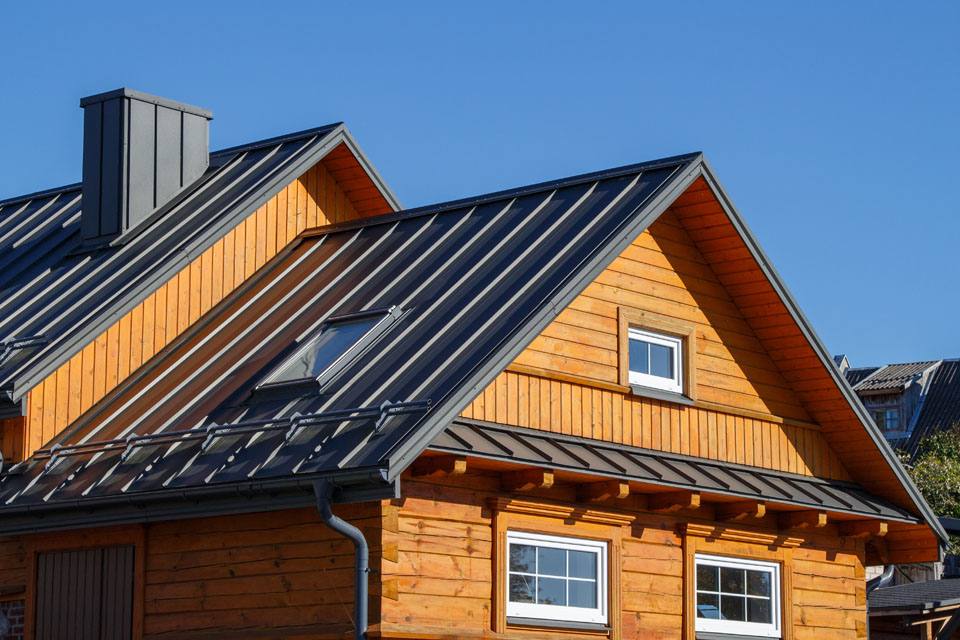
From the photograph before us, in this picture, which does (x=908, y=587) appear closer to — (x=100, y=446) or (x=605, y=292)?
(x=605, y=292)

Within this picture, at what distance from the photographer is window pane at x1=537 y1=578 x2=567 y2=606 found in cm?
1392

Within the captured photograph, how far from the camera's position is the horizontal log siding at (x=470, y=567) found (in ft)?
42.2

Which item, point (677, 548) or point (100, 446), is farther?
point (677, 548)

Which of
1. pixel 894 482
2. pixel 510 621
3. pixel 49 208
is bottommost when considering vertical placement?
pixel 510 621

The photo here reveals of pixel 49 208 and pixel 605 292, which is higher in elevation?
pixel 49 208

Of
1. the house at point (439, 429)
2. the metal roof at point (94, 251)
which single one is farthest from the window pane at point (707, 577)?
the metal roof at point (94, 251)

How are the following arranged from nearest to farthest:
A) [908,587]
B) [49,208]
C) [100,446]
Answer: [100,446] < [49,208] < [908,587]

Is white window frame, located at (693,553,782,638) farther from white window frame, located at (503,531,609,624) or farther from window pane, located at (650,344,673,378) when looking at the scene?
window pane, located at (650,344,673,378)

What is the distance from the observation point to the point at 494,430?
13.8 meters

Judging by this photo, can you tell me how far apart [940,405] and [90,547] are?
174 feet

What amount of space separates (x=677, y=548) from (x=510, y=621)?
2.50m

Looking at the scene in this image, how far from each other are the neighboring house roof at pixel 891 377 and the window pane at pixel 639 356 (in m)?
48.5

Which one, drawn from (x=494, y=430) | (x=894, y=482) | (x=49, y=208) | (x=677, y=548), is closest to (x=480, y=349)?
(x=494, y=430)

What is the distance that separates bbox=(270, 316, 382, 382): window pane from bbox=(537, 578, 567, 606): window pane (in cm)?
276
